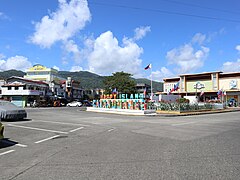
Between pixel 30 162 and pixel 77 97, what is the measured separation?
277 feet

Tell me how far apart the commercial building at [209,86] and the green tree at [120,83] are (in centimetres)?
1143

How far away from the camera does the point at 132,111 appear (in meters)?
27.3

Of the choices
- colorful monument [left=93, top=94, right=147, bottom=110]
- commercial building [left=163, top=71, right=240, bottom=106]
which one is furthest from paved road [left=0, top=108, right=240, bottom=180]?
commercial building [left=163, top=71, right=240, bottom=106]

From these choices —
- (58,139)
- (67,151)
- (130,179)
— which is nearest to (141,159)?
(130,179)

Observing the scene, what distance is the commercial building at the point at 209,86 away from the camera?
53.3 meters

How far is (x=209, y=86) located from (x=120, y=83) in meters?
23.6

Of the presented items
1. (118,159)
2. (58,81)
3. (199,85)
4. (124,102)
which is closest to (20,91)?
(58,81)

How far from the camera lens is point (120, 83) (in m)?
63.6

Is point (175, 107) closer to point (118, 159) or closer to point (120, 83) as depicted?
point (118, 159)

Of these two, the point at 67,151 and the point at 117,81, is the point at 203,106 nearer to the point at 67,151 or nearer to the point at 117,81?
the point at 67,151

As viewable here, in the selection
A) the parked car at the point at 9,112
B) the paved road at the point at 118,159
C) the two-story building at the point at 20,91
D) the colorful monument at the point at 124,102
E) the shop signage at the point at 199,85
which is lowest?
the paved road at the point at 118,159

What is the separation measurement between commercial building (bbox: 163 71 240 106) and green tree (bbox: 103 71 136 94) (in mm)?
11426

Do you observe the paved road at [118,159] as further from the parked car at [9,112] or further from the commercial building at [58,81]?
the commercial building at [58,81]

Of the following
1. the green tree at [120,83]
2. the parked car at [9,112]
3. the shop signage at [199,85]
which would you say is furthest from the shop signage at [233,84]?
the parked car at [9,112]
